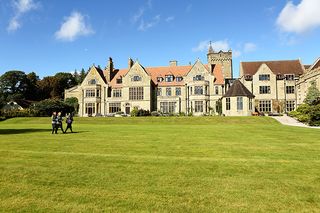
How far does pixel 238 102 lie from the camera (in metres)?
47.6

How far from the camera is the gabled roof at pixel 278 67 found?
2261 inches

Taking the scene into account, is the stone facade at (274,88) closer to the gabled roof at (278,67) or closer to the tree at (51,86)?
the gabled roof at (278,67)

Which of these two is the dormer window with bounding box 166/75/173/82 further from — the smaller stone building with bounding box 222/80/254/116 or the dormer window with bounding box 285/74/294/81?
the dormer window with bounding box 285/74/294/81

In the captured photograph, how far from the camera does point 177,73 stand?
200 feet

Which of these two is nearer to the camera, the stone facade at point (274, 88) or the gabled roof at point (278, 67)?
the stone facade at point (274, 88)

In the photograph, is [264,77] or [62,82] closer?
[264,77]

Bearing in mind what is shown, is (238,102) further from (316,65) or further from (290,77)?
(290,77)

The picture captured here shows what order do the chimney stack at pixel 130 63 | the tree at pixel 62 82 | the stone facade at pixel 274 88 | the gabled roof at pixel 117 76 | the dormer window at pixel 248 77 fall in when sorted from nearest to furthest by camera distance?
the stone facade at pixel 274 88, the dormer window at pixel 248 77, the gabled roof at pixel 117 76, the chimney stack at pixel 130 63, the tree at pixel 62 82

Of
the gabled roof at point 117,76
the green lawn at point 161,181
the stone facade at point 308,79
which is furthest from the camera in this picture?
the gabled roof at point 117,76

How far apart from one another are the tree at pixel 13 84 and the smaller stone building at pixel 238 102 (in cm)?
7697

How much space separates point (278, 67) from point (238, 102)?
18.2 m

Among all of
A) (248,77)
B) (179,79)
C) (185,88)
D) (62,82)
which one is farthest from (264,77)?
(62,82)

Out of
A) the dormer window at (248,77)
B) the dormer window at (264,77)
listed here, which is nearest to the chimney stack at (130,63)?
the dormer window at (248,77)

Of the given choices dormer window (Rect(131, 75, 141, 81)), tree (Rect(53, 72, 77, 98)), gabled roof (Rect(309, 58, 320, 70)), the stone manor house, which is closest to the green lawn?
gabled roof (Rect(309, 58, 320, 70))
